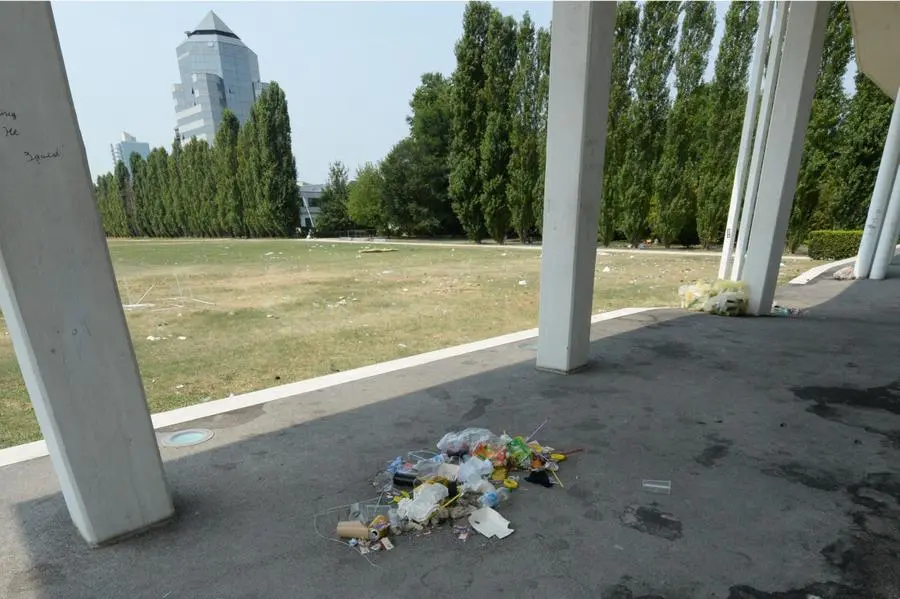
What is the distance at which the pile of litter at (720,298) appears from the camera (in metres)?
6.40

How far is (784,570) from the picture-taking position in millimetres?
1914

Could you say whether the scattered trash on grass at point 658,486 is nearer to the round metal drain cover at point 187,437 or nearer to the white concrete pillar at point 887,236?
the round metal drain cover at point 187,437

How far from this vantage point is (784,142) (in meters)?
5.65

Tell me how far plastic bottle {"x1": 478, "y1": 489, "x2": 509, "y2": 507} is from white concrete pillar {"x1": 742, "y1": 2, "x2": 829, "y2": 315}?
5.53 meters

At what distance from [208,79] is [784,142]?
10005 cm

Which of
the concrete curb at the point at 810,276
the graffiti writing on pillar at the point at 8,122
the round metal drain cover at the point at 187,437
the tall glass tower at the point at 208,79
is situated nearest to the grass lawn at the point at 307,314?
the concrete curb at the point at 810,276

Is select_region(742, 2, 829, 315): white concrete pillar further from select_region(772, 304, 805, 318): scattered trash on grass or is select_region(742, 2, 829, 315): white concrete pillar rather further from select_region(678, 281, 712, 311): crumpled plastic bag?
select_region(678, 281, 712, 311): crumpled plastic bag

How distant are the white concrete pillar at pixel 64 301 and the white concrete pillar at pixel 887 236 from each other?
1253cm

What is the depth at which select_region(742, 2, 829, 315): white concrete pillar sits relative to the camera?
17.4ft

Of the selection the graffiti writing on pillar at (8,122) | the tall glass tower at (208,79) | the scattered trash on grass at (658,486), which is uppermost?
the tall glass tower at (208,79)

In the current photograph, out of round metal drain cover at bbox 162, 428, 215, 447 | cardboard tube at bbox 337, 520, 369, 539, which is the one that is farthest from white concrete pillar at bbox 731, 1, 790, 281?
round metal drain cover at bbox 162, 428, 215, 447

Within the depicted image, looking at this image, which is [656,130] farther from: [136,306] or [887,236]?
[136,306]

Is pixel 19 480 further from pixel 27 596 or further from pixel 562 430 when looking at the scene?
pixel 562 430

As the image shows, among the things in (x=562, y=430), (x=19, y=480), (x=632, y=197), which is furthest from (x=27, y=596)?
(x=632, y=197)
